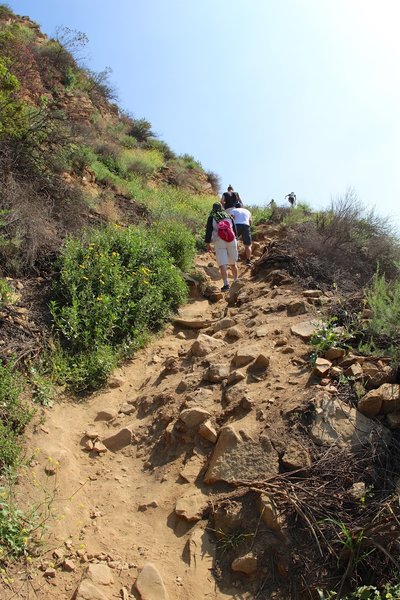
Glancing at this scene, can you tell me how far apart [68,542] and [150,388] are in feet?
6.51

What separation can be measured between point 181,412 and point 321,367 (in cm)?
124

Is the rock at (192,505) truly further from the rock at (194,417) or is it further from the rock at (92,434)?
the rock at (92,434)

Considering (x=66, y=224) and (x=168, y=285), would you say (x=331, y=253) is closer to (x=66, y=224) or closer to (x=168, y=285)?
(x=168, y=285)

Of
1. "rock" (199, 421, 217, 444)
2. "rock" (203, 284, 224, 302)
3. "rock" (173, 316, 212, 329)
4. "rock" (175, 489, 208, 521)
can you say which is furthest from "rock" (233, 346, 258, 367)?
"rock" (203, 284, 224, 302)

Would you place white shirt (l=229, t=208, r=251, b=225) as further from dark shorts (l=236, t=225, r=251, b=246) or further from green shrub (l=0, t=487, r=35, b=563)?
green shrub (l=0, t=487, r=35, b=563)

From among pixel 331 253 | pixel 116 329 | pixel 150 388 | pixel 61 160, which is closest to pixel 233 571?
pixel 150 388

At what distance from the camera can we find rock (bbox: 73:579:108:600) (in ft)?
8.99

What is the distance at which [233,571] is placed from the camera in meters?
2.95

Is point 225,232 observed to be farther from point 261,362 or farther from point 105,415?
point 105,415

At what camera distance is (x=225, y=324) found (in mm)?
6016

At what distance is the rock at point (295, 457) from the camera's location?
3.31m

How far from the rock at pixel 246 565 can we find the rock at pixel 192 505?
17.6 inches

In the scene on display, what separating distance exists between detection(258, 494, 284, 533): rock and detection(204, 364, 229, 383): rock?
1.47 metres

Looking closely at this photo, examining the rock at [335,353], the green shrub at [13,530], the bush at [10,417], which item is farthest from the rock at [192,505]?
the rock at [335,353]
